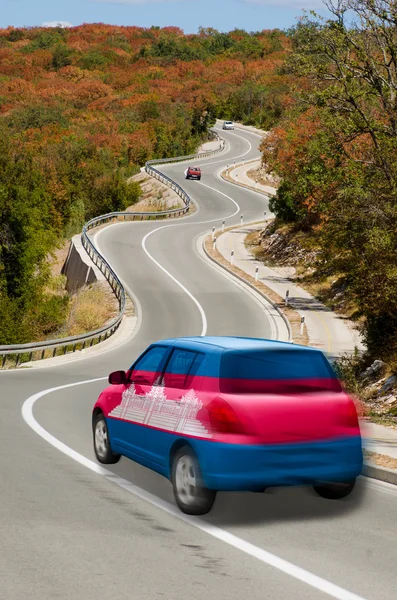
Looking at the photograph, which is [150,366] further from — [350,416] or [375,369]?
[375,369]

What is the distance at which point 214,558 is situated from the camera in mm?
6332

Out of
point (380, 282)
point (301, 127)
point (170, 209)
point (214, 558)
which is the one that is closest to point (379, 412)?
point (380, 282)

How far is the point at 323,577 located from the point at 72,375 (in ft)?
60.4

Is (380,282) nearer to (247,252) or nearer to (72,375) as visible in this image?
(72,375)

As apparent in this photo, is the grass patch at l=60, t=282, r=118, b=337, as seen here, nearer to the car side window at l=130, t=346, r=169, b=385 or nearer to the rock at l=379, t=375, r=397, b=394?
the rock at l=379, t=375, r=397, b=394

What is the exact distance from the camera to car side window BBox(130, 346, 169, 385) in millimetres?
8961

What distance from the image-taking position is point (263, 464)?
7.45 meters

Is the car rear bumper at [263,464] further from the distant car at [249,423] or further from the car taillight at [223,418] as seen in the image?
the car taillight at [223,418]

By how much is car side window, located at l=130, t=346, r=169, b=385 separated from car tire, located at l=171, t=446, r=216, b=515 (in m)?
1.21

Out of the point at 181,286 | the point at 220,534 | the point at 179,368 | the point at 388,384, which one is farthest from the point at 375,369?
the point at 181,286

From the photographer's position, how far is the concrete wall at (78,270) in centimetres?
4716

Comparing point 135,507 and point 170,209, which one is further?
point 170,209

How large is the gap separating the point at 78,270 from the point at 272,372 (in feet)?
144

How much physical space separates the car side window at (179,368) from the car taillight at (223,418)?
726 millimetres
